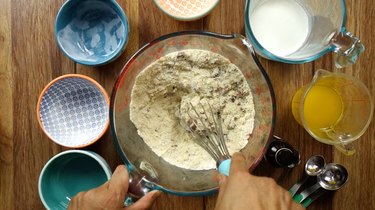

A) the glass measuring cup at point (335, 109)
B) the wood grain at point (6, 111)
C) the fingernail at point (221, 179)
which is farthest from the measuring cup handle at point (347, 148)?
the wood grain at point (6, 111)

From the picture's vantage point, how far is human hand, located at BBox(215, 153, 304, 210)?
46 centimetres

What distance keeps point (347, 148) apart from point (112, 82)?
1.33 feet

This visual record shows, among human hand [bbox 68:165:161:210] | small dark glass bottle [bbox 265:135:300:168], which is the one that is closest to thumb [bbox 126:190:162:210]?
human hand [bbox 68:165:161:210]

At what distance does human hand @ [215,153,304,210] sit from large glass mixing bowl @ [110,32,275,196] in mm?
86

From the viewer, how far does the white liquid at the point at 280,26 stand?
63 cm

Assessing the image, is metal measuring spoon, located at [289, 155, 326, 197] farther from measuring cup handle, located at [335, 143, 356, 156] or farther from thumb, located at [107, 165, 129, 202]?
thumb, located at [107, 165, 129, 202]

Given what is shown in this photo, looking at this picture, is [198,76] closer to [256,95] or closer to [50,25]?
[256,95]

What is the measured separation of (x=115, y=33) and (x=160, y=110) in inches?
6.3

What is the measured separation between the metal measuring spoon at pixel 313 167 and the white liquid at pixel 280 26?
7.3 inches

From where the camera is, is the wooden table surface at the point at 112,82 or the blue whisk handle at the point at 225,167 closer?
the blue whisk handle at the point at 225,167

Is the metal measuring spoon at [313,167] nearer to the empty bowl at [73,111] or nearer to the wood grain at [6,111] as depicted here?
the empty bowl at [73,111]

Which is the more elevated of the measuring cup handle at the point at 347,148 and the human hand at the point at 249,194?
the human hand at the point at 249,194

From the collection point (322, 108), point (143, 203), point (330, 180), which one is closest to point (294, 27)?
point (322, 108)

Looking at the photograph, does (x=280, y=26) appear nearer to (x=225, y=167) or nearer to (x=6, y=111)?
(x=225, y=167)
